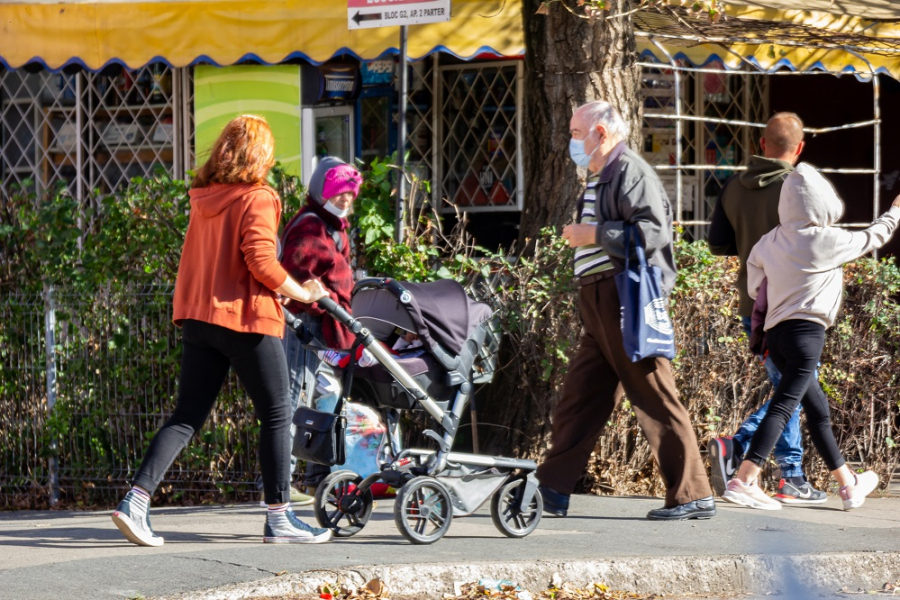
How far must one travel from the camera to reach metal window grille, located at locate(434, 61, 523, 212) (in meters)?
11.9

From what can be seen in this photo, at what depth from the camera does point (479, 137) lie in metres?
12.1

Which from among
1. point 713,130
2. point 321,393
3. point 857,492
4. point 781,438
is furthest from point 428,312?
point 713,130

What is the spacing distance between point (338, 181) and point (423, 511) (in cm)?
168

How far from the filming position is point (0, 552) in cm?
542

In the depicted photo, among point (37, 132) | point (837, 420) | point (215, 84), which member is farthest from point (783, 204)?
point (37, 132)

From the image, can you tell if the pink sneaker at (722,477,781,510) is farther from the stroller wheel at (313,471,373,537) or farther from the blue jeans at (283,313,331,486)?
the blue jeans at (283,313,331,486)

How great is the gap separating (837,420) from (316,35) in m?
4.45

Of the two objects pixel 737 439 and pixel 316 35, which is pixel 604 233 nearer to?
pixel 737 439

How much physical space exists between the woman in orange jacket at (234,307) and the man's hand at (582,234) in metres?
1.17

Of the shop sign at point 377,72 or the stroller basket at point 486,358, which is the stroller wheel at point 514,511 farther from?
the shop sign at point 377,72

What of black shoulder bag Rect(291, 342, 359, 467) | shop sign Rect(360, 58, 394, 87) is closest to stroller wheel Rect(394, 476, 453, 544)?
black shoulder bag Rect(291, 342, 359, 467)

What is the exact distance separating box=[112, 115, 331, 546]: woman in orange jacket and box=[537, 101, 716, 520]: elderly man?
4.14 ft

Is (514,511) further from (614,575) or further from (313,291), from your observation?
(313,291)

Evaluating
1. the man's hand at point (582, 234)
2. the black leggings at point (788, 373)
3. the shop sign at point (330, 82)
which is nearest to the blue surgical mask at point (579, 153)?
the man's hand at point (582, 234)
